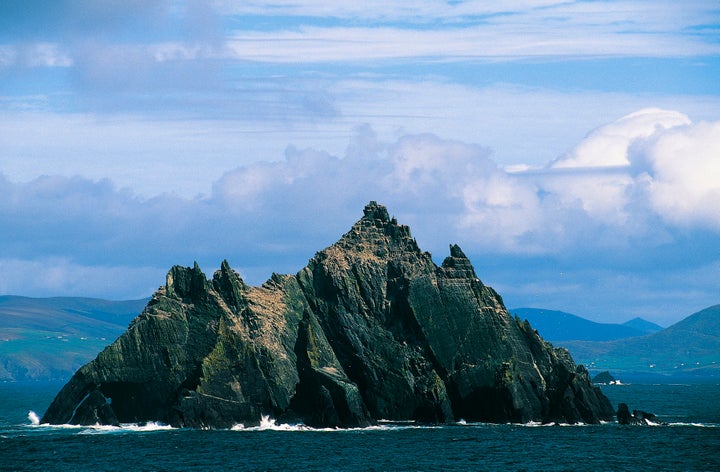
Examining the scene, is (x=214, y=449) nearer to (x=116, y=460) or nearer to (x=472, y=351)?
(x=116, y=460)

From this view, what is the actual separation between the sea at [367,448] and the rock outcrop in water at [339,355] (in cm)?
271

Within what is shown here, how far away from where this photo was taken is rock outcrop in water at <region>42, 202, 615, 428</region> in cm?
13512

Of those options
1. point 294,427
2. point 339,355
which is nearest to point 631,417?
point 339,355

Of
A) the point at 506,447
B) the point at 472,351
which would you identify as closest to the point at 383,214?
the point at 472,351

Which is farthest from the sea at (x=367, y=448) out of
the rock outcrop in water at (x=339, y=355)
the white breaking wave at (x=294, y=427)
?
the rock outcrop in water at (x=339, y=355)

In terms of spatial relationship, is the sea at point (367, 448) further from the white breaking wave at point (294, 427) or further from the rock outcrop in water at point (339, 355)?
the rock outcrop in water at point (339, 355)

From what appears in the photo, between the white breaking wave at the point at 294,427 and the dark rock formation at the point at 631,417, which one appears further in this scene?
the dark rock formation at the point at 631,417

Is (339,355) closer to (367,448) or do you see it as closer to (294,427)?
(294,427)

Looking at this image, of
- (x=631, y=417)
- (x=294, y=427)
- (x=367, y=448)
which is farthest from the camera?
(x=631, y=417)

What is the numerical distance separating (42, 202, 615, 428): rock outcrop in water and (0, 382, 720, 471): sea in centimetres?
271

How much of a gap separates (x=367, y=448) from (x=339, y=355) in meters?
26.2

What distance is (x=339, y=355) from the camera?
474ft

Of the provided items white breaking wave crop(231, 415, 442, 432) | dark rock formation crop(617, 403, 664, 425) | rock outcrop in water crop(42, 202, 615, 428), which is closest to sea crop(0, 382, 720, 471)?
white breaking wave crop(231, 415, 442, 432)

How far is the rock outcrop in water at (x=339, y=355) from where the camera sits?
135 meters
